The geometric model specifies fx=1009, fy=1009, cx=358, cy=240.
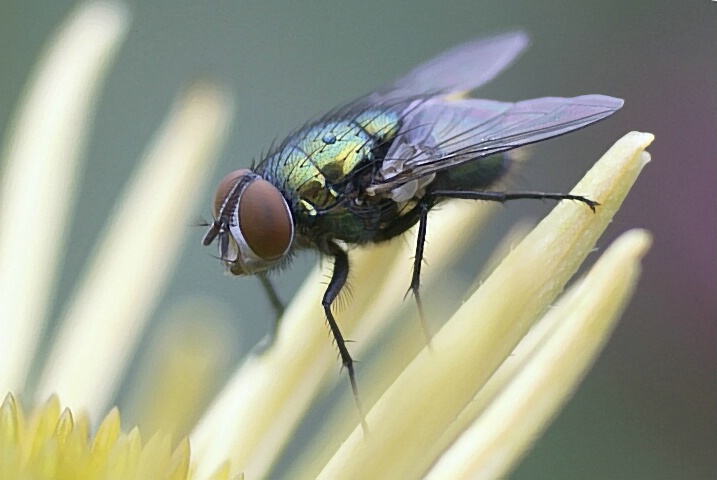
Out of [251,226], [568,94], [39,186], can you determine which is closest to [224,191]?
[251,226]

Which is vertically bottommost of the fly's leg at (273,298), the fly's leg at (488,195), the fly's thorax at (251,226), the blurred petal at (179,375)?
the blurred petal at (179,375)

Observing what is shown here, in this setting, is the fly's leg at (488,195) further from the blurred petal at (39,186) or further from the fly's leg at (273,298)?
the blurred petal at (39,186)

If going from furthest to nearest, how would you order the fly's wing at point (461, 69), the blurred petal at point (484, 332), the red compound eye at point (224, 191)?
the fly's wing at point (461, 69)
the red compound eye at point (224, 191)
the blurred petal at point (484, 332)

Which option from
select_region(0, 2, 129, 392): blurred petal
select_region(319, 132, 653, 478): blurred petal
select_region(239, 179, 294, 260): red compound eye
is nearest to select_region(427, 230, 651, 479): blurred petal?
select_region(319, 132, 653, 478): blurred petal

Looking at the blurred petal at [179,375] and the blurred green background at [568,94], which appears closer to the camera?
the blurred petal at [179,375]

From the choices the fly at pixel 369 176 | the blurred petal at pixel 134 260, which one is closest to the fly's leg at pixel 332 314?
the fly at pixel 369 176

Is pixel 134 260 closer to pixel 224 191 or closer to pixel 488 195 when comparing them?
pixel 224 191

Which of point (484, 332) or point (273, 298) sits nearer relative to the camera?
point (484, 332)
